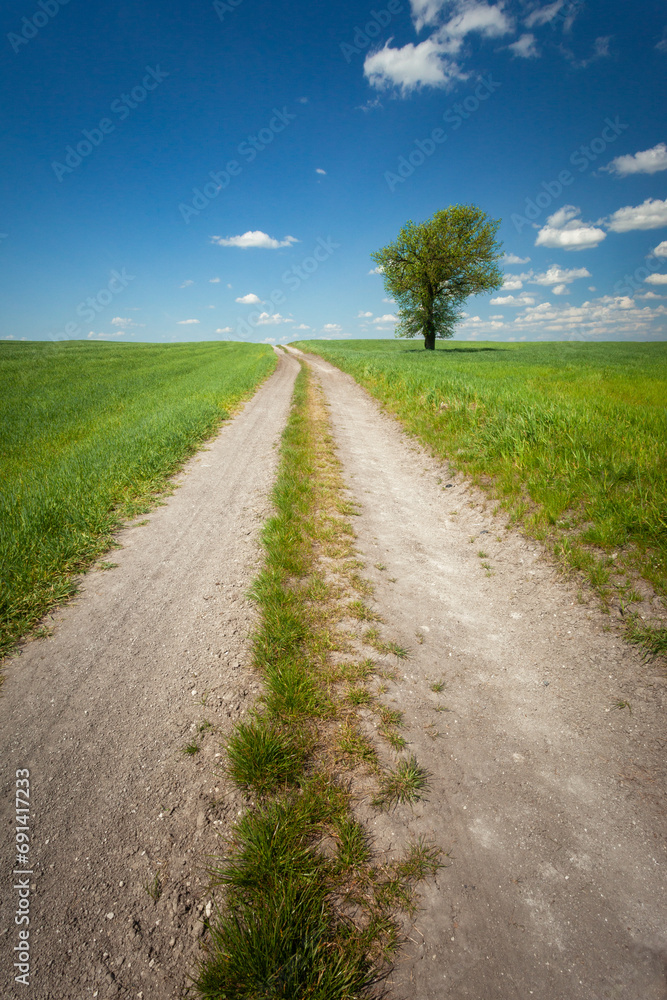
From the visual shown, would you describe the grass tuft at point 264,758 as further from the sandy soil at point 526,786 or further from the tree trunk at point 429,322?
the tree trunk at point 429,322

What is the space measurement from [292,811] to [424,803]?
87 centimetres

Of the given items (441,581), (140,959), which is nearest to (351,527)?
(441,581)

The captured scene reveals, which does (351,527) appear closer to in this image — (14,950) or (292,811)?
(292,811)

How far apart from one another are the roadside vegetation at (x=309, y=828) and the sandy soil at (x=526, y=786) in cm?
17

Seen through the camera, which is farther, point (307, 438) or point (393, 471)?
point (307, 438)

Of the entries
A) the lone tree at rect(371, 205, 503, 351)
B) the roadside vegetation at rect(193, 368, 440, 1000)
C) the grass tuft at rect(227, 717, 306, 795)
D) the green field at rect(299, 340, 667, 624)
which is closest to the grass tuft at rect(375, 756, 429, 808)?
the roadside vegetation at rect(193, 368, 440, 1000)

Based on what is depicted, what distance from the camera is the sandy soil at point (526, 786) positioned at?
1857 millimetres

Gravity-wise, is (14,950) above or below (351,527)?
below

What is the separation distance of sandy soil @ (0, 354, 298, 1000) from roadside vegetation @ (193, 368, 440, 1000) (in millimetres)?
176

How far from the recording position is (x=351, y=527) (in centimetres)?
589

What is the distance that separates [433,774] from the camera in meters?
2.66

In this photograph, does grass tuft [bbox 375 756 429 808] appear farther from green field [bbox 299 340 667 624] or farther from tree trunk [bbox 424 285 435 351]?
tree trunk [bbox 424 285 435 351]

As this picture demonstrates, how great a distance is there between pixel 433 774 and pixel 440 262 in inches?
1711

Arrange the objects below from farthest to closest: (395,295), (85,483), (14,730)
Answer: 1. (395,295)
2. (85,483)
3. (14,730)
